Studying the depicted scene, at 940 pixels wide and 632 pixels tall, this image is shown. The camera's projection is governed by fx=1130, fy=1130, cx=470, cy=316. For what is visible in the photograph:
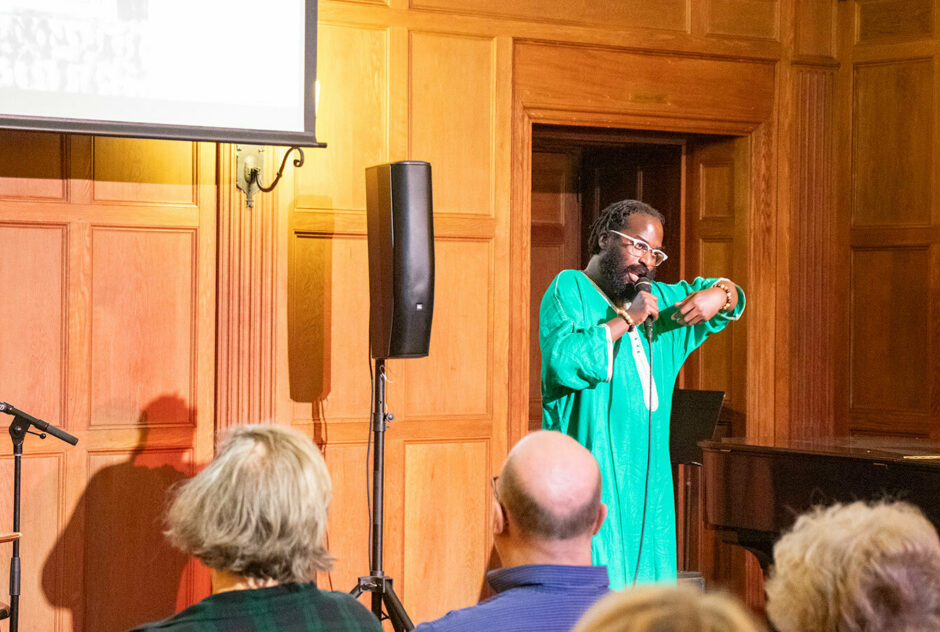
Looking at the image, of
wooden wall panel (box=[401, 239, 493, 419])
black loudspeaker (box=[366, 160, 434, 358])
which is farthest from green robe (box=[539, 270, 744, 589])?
wooden wall panel (box=[401, 239, 493, 419])

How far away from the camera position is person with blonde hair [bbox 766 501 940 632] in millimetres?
1256

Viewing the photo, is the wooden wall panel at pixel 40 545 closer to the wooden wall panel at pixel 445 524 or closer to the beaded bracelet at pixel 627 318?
the wooden wall panel at pixel 445 524

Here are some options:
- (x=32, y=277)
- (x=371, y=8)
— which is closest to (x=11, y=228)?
(x=32, y=277)

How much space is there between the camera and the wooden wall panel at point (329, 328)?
4.74m

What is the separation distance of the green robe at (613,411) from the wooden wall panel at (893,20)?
2470mm

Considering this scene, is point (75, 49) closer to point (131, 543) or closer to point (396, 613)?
point (131, 543)

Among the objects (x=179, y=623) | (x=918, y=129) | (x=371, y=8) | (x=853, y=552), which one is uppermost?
(x=371, y=8)

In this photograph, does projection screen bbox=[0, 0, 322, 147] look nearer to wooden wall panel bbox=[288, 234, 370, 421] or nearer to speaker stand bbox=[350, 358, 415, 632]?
wooden wall panel bbox=[288, 234, 370, 421]

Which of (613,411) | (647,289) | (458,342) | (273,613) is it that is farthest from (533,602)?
(458,342)

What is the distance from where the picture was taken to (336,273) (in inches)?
188

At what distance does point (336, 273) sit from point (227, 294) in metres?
0.47

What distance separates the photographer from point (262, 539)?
1.78 meters

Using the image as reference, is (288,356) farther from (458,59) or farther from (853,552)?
(853,552)

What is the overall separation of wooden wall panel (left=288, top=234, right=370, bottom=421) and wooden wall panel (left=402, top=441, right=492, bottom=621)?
37cm
